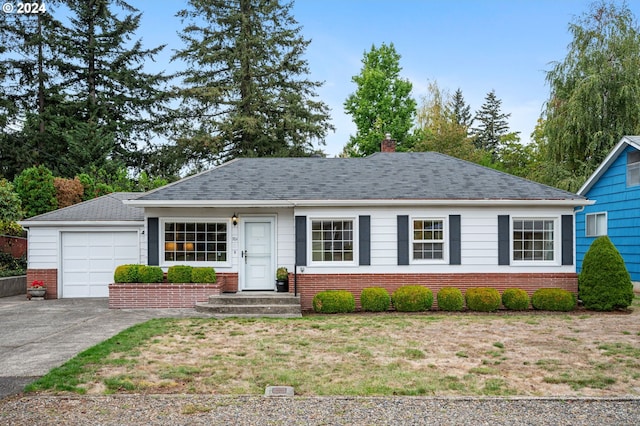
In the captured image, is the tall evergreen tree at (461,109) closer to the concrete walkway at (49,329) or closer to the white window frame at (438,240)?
the white window frame at (438,240)

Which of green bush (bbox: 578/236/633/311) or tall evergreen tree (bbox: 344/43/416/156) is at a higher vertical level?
tall evergreen tree (bbox: 344/43/416/156)

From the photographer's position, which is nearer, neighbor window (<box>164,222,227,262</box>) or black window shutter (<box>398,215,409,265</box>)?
black window shutter (<box>398,215,409,265</box>)

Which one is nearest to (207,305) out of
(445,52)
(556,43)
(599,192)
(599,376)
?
(599,376)

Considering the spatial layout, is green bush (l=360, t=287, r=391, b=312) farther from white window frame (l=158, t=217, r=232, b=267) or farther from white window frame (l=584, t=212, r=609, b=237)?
white window frame (l=584, t=212, r=609, b=237)

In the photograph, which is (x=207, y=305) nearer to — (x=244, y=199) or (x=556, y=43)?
(x=244, y=199)

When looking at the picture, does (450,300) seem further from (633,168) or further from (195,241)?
(633,168)

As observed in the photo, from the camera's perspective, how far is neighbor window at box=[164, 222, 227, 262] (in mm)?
13172

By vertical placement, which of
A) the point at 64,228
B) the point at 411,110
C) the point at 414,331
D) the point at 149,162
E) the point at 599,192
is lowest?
the point at 414,331

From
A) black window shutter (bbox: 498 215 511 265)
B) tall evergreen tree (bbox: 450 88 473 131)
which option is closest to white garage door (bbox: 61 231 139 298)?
black window shutter (bbox: 498 215 511 265)

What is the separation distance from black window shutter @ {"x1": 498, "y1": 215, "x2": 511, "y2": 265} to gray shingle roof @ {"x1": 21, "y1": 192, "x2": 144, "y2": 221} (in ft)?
33.2

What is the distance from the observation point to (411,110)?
29.8 metres

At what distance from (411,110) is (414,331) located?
22.5 metres

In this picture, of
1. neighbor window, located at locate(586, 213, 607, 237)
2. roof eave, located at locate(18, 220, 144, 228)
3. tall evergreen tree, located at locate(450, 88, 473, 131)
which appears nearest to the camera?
roof eave, located at locate(18, 220, 144, 228)

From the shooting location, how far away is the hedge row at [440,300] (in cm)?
1179
